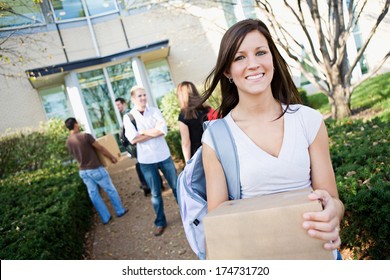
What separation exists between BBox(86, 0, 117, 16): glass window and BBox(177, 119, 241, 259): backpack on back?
11876 mm

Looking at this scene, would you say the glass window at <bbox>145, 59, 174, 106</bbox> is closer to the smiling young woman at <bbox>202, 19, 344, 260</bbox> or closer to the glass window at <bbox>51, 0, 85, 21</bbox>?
the glass window at <bbox>51, 0, 85, 21</bbox>

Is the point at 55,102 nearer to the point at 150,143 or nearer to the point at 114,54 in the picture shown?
the point at 114,54

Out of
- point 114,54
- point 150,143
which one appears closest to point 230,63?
point 150,143

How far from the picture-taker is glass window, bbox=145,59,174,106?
41.1 feet

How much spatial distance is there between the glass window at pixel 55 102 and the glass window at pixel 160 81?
3.18m

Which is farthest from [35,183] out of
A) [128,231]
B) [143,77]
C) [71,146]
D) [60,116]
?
[143,77]

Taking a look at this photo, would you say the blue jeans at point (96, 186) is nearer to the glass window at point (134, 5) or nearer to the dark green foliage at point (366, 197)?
the dark green foliage at point (366, 197)

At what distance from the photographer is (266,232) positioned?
1.05 metres

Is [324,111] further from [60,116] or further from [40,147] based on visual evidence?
[60,116]

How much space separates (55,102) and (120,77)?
8.03 ft

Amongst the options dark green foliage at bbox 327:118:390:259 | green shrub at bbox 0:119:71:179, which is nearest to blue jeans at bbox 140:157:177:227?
dark green foliage at bbox 327:118:390:259

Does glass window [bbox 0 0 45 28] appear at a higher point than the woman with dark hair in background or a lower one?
higher
